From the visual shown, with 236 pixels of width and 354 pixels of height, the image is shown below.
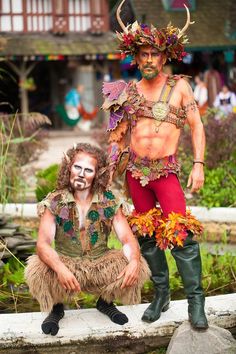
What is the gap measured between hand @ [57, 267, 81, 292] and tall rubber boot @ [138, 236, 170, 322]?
1.89 ft

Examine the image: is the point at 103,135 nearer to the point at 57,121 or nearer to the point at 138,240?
the point at 138,240

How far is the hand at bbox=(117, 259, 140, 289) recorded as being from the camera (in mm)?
3955

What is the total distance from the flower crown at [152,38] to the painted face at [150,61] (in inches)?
1.3

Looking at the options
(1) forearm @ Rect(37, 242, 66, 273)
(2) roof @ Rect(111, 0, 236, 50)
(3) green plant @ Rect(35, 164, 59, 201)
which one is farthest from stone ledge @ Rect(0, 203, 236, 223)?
(2) roof @ Rect(111, 0, 236, 50)

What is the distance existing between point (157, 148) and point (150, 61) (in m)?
0.49

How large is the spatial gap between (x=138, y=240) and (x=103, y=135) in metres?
5.30

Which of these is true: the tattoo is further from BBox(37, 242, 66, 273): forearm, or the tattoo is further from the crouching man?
BBox(37, 242, 66, 273): forearm

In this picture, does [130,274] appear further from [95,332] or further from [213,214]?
[213,214]

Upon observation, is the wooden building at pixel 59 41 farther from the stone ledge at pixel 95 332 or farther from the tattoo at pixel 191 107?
the stone ledge at pixel 95 332

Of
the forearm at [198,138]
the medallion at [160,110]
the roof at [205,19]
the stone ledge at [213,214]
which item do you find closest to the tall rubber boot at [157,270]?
the forearm at [198,138]

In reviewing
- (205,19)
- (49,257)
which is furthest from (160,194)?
(205,19)

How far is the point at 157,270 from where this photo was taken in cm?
436

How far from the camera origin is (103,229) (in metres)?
4.18

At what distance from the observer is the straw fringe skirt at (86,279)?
398cm
